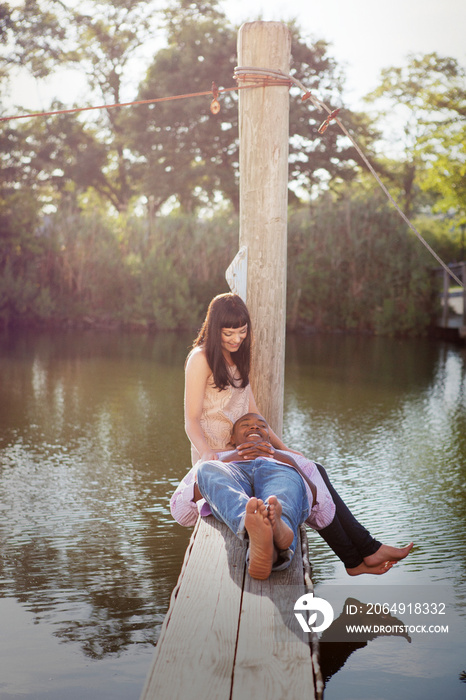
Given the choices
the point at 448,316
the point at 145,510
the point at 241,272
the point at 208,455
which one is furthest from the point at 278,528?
the point at 448,316

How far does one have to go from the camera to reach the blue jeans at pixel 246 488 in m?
2.95

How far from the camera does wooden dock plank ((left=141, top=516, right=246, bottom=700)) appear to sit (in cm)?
196

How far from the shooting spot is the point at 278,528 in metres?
2.61


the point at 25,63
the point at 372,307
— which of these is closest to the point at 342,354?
the point at 372,307

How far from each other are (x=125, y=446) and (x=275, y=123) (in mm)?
3451

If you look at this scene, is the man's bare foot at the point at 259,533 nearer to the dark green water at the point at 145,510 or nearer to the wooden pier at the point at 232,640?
the wooden pier at the point at 232,640

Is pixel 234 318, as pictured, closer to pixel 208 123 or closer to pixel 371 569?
pixel 371 569

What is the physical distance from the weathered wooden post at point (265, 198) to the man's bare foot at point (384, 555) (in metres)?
1.06

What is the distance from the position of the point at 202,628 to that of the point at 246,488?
1.02 m

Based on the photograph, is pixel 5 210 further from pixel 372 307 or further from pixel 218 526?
pixel 218 526

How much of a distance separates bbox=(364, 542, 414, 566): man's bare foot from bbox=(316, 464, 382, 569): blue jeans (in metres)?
0.02

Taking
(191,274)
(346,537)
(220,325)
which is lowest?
(346,537)

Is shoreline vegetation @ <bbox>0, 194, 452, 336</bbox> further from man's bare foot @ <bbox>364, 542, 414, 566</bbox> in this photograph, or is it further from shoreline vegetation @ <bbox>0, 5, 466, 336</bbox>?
man's bare foot @ <bbox>364, 542, 414, 566</bbox>
